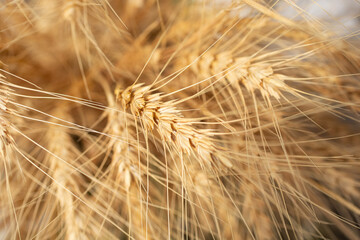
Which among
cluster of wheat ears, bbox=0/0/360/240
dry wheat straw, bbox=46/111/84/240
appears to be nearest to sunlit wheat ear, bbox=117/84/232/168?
cluster of wheat ears, bbox=0/0/360/240

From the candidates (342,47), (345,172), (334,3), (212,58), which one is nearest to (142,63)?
(212,58)

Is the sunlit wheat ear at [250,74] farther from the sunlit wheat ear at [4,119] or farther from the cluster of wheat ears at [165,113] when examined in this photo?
the sunlit wheat ear at [4,119]

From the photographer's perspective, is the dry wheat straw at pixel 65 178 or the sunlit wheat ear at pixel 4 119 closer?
the sunlit wheat ear at pixel 4 119

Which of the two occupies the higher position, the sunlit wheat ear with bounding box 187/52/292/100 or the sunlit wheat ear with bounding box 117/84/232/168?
the sunlit wheat ear with bounding box 187/52/292/100

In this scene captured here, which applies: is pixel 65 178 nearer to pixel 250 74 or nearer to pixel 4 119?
pixel 4 119

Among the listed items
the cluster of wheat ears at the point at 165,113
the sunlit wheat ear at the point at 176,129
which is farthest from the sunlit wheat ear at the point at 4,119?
the sunlit wheat ear at the point at 176,129

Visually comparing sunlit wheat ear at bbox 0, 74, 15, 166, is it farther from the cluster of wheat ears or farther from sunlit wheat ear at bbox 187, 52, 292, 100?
sunlit wheat ear at bbox 187, 52, 292, 100

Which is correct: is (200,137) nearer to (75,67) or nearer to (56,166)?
(56,166)

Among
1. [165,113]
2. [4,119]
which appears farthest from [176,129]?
[4,119]
